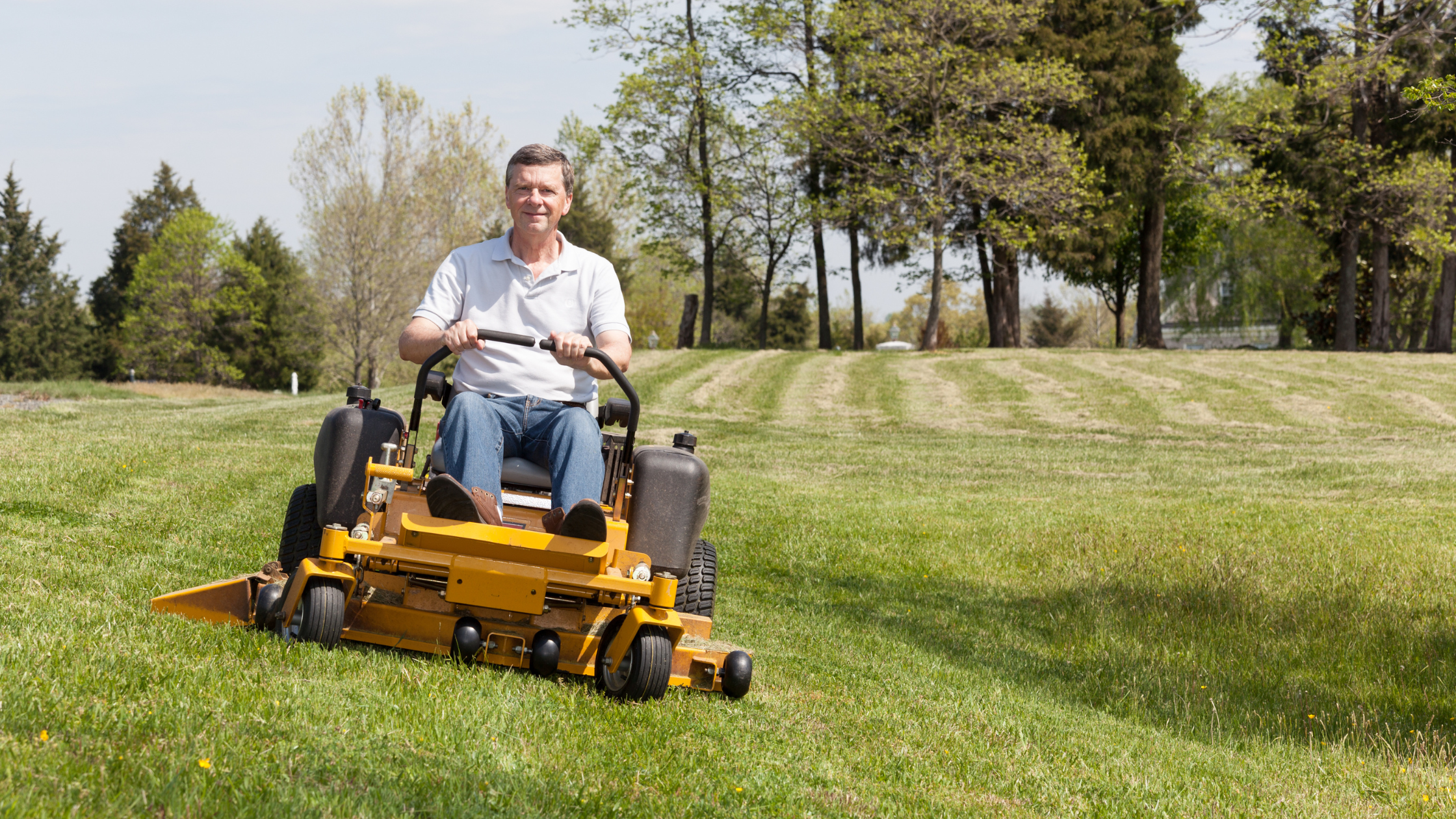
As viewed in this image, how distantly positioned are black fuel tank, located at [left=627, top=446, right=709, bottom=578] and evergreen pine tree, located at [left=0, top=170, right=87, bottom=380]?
52.2 metres

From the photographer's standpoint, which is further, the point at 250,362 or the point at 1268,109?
the point at 250,362

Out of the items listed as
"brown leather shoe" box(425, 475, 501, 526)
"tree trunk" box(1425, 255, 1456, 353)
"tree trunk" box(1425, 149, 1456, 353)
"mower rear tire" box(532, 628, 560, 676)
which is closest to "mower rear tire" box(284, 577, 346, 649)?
"brown leather shoe" box(425, 475, 501, 526)

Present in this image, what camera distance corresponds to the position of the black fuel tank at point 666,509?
4.22m

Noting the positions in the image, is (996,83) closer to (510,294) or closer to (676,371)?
(676,371)

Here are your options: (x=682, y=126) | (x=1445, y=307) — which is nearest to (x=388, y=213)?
(x=682, y=126)

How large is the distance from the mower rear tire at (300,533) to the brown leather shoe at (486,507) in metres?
1.17

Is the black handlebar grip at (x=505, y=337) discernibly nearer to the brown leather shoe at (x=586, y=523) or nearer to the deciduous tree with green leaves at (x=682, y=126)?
the brown leather shoe at (x=586, y=523)

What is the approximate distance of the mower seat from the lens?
446 cm

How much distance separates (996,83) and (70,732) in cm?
2986

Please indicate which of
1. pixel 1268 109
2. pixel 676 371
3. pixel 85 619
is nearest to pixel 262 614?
pixel 85 619

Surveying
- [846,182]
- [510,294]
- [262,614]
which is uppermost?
[846,182]

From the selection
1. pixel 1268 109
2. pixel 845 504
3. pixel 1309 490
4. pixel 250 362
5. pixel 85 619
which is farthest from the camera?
pixel 250 362

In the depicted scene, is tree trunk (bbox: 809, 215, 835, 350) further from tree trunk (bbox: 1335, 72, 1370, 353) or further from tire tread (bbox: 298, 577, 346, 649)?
tire tread (bbox: 298, 577, 346, 649)

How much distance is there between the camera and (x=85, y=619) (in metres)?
3.96
